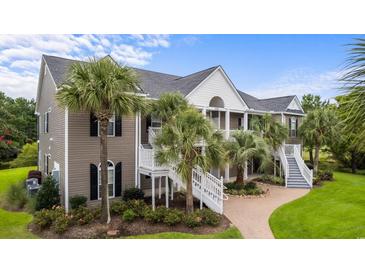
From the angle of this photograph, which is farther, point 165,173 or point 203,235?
point 165,173

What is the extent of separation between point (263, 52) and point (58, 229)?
1083cm

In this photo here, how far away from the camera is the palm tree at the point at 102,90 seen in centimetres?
727

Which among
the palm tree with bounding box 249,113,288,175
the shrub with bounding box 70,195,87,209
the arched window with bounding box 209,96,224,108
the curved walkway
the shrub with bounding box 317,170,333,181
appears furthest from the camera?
the shrub with bounding box 317,170,333,181

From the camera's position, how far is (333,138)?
16281mm

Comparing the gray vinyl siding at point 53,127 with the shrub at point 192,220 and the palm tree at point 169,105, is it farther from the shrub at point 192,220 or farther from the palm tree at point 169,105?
the shrub at point 192,220

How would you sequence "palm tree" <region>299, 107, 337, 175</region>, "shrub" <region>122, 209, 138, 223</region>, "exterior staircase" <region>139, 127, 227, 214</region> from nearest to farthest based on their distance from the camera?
"shrub" <region>122, 209, 138, 223</region>, "exterior staircase" <region>139, 127, 227, 214</region>, "palm tree" <region>299, 107, 337, 175</region>

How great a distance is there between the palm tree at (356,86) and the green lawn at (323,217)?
17.1ft

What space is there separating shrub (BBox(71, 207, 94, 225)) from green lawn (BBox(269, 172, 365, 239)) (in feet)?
21.4

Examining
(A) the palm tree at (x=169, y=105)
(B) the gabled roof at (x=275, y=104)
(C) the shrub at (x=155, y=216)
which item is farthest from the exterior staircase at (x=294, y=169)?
(C) the shrub at (x=155, y=216)

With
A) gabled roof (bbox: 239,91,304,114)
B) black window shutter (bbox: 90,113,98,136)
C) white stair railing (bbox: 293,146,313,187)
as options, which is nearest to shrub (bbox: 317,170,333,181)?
white stair railing (bbox: 293,146,313,187)

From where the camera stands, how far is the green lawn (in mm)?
7108

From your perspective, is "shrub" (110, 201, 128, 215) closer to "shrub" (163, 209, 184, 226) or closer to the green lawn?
"shrub" (163, 209, 184, 226)
